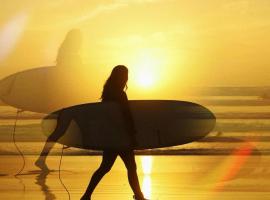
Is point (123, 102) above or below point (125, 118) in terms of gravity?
above

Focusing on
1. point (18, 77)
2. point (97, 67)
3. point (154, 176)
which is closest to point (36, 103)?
point (18, 77)

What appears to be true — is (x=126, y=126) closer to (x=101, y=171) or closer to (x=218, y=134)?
(x=101, y=171)

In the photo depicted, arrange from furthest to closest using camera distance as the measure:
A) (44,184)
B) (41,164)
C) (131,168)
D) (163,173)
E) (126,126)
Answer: (41,164)
(163,173)
(44,184)
(131,168)
(126,126)

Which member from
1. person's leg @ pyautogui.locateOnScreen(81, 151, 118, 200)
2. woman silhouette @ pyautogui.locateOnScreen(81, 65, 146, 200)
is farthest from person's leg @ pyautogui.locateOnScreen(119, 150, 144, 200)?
person's leg @ pyautogui.locateOnScreen(81, 151, 118, 200)

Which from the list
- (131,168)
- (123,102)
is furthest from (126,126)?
(131,168)

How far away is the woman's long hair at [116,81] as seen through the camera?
8477 mm

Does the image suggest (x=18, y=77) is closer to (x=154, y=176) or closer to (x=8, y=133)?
(x=8, y=133)

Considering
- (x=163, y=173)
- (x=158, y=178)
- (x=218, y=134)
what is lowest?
(x=218, y=134)

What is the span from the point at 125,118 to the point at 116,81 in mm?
449

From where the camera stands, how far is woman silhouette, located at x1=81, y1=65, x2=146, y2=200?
8445 mm

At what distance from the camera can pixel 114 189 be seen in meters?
9.76

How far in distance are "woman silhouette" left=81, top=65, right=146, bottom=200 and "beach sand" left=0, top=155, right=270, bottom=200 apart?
1.27 feet

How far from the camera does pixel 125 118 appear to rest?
847 cm

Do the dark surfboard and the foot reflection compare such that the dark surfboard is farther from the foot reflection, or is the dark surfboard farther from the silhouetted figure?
the silhouetted figure
